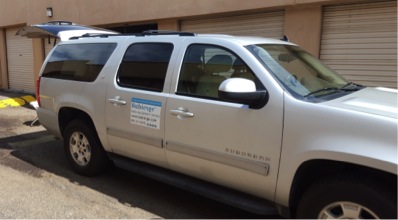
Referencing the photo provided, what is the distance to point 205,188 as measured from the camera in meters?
3.69

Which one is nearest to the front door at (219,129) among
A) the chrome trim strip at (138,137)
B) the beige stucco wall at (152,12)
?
the chrome trim strip at (138,137)

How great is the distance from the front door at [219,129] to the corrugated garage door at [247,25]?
4652 millimetres

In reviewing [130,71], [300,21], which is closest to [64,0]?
[300,21]

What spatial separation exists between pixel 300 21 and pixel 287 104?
4.85m

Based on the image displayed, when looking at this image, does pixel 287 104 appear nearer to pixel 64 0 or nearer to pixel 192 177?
pixel 192 177

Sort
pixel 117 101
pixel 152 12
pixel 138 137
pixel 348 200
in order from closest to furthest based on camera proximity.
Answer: pixel 348 200
pixel 138 137
pixel 117 101
pixel 152 12

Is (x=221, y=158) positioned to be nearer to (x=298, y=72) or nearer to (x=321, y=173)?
(x=321, y=173)

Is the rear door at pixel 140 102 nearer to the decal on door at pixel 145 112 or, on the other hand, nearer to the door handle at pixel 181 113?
the decal on door at pixel 145 112

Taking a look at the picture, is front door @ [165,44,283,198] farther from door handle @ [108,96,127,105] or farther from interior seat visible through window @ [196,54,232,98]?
door handle @ [108,96,127,105]

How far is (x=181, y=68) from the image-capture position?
3889 mm

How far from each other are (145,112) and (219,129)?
1.00 m

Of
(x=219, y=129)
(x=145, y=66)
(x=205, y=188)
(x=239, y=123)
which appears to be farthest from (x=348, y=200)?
(x=145, y=66)

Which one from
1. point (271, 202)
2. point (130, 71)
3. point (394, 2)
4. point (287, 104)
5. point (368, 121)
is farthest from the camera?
point (394, 2)

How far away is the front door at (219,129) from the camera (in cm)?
317
